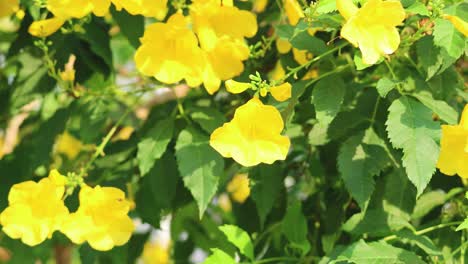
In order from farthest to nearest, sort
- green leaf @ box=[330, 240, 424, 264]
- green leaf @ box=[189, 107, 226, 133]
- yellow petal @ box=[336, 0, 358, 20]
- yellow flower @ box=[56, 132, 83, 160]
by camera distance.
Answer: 1. yellow flower @ box=[56, 132, 83, 160]
2. green leaf @ box=[189, 107, 226, 133]
3. green leaf @ box=[330, 240, 424, 264]
4. yellow petal @ box=[336, 0, 358, 20]

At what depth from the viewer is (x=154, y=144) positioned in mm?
1634

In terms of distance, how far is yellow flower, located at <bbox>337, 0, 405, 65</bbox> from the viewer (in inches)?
51.6

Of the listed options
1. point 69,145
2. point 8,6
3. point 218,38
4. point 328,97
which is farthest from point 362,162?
point 69,145

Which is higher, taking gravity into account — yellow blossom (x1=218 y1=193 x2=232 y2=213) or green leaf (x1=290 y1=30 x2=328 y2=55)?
green leaf (x1=290 y1=30 x2=328 y2=55)

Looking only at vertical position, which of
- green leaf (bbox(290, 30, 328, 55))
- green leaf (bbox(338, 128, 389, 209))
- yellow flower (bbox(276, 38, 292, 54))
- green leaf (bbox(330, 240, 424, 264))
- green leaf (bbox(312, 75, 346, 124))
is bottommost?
green leaf (bbox(330, 240, 424, 264))

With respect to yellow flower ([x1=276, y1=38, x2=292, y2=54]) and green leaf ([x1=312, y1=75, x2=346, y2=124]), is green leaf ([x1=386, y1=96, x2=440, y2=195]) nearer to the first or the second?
green leaf ([x1=312, y1=75, x2=346, y2=124])

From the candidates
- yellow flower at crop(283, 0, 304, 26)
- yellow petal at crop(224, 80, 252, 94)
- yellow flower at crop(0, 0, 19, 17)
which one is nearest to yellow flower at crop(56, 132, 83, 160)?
yellow flower at crop(0, 0, 19, 17)

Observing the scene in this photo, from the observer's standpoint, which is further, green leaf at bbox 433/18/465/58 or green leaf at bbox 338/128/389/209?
green leaf at bbox 338/128/389/209

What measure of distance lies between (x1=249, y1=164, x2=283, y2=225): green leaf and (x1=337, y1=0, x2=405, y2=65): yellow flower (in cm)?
41

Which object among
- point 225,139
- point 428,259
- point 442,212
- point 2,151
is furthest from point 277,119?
point 2,151

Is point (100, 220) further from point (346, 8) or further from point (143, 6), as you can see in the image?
point (346, 8)

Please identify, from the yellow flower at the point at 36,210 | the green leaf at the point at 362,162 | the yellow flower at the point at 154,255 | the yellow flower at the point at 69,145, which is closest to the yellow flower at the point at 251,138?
the green leaf at the point at 362,162

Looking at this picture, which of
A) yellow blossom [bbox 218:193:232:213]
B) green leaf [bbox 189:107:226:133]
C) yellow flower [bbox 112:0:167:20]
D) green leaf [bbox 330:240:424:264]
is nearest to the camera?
green leaf [bbox 330:240:424:264]

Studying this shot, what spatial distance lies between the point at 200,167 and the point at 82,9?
36 centimetres
